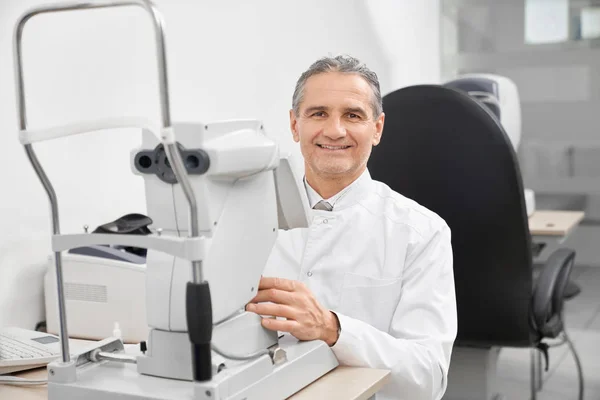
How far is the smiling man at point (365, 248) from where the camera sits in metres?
1.54

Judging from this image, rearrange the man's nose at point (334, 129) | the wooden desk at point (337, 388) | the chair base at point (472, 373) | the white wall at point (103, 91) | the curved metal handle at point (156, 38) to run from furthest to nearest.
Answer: the chair base at point (472, 373) < the white wall at point (103, 91) < the man's nose at point (334, 129) < the wooden desk at point (337, 388) < the curved metal handle at point (156, 38)

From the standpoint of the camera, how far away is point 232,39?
2916 millimetres

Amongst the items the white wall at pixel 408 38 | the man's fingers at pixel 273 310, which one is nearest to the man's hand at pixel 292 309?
the man's fingers at pixel 273 310

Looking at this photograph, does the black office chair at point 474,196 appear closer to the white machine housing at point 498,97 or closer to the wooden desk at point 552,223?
the wooden desk at point 552,223

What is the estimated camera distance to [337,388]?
1.31 metres

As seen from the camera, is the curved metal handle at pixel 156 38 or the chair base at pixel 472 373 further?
the chair base at pixel 472 373

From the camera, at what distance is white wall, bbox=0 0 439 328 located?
1.99 m

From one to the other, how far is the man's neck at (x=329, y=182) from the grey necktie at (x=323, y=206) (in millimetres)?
23

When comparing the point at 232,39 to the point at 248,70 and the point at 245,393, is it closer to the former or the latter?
the point at 248,70

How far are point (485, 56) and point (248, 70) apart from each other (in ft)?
8.65

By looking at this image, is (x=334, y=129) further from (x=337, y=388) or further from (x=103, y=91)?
(x=103, y=91)

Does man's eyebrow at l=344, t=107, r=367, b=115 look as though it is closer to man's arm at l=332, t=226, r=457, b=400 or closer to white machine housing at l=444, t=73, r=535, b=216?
man's arm at l=332, t=226, r=457, b=400

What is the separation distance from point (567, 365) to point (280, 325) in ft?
9.02

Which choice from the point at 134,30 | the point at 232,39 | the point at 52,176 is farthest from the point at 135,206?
the point at 232,39
